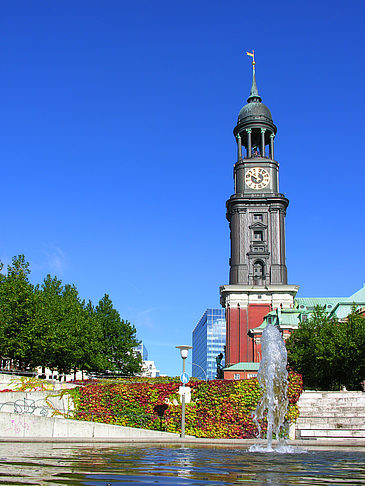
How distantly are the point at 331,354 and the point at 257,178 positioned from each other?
43105 millimetres

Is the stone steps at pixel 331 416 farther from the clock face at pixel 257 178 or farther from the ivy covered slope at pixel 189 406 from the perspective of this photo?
the clock face at pixel 257 178

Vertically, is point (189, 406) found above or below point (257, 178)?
below

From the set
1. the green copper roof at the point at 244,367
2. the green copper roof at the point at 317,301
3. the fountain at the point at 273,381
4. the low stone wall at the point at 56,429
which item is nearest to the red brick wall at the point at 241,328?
the green copper roof at the point at 244,367

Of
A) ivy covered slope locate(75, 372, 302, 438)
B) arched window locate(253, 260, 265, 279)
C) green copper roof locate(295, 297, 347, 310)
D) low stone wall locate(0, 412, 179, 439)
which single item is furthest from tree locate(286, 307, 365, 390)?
low stone wall locate(0, 412, 179, 439)

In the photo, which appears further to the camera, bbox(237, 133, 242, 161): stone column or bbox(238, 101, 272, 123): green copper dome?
bbox(238, 101, 272, 123): green copper dome

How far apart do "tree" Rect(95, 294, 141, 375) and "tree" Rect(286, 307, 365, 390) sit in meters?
19.9

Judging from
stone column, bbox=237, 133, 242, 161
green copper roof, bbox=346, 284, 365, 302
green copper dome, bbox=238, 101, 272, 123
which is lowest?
green copper roof, bbox=346, 284, 365, 302

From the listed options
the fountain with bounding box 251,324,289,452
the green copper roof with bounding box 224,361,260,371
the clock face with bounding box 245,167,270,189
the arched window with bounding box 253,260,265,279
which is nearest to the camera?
the fountain with bounding box 251,324,289,452

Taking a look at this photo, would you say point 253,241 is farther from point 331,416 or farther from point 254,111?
point 331,416

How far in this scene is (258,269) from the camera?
279ft

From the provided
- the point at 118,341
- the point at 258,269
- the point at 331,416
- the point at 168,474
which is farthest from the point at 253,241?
the point at 168,474

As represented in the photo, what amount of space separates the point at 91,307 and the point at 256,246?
29492 millimetres

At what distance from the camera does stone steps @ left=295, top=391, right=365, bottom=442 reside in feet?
91.6

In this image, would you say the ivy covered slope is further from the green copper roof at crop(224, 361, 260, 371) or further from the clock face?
the clock face
